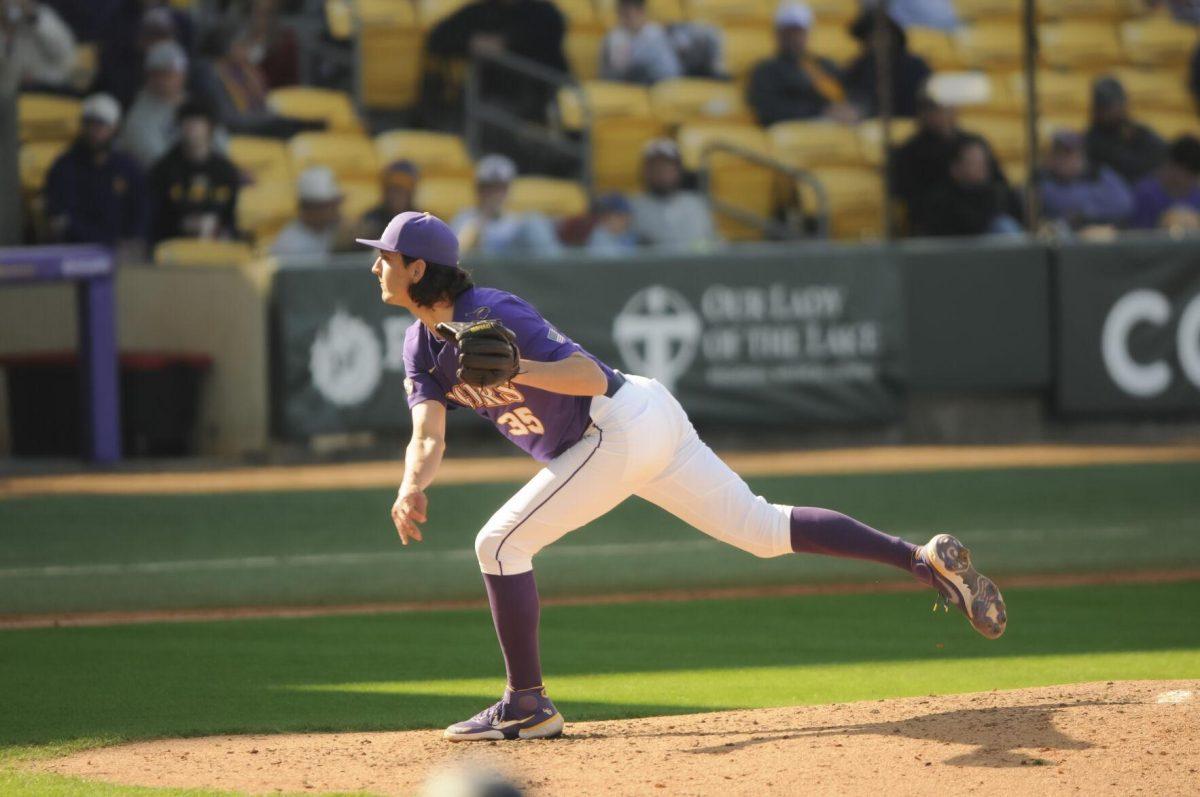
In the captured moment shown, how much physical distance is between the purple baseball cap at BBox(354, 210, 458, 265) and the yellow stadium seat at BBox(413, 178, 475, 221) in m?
11.6

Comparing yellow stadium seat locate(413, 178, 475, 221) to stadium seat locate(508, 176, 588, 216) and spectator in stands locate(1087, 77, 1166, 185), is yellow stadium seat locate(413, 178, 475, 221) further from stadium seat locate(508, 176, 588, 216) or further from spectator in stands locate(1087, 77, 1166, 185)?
spectator in stands locate(1087, 77, 1166, 185)

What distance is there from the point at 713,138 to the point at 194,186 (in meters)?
5.47

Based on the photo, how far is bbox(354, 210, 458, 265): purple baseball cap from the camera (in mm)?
5551

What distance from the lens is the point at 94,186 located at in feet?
51.1

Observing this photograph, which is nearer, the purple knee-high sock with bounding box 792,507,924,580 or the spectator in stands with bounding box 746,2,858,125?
the purple knee-high sock with bounding box 792,507,924,580

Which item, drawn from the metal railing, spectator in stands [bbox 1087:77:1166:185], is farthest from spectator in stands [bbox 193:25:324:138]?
spectator in stands [bbox 1087:77:1166:185]

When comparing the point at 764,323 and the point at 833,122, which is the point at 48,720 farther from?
the point at 833,122

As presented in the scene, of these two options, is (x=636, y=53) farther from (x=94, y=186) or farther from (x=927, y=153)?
(x=94, y=186)

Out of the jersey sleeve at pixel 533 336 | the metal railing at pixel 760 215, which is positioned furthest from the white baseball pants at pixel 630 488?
the metal railing at pixel 760 215

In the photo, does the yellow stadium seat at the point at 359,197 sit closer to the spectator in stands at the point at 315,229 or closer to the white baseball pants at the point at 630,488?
the spectator in stands at the point at 315,229

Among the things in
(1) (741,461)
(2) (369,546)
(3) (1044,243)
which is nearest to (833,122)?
(3) (1044,243)

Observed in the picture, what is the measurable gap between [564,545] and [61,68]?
8.19m

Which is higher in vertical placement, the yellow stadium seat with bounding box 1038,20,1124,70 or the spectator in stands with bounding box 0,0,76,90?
the yellow stadium seat with bounding box 1038,20,1124,70

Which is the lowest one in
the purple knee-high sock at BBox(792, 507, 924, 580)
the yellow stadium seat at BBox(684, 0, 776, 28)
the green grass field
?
the green grass field
